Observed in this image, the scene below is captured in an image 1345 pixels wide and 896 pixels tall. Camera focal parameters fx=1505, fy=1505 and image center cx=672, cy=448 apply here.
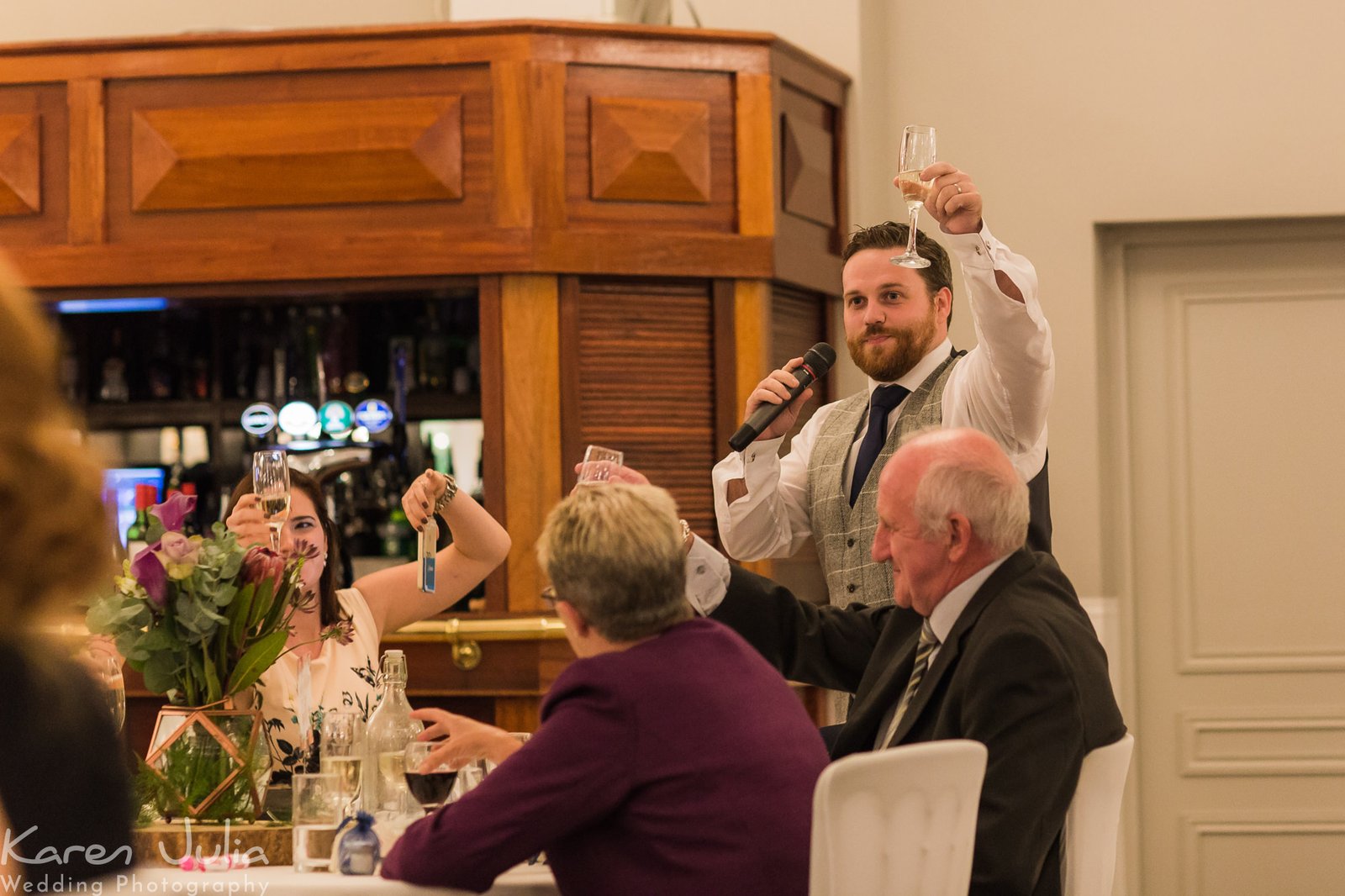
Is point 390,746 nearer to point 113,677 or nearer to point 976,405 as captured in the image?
point 113,677

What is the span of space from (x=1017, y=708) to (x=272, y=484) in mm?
1209

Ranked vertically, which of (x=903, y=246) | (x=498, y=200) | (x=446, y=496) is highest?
(x=498, y=200)

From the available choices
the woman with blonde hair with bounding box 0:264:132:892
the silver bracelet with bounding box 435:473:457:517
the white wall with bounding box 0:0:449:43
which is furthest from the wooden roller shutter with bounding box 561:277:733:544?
the woman with blonde hair with bounding box 0:264:132:892

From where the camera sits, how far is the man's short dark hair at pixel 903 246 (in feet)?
10.3

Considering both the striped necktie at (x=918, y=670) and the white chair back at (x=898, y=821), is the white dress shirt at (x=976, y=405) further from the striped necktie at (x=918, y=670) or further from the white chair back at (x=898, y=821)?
the white chair back at (x=898, y=821)

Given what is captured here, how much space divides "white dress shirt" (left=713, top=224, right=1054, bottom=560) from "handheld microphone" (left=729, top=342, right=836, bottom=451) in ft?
0.94

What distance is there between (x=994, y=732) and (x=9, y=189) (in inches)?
131

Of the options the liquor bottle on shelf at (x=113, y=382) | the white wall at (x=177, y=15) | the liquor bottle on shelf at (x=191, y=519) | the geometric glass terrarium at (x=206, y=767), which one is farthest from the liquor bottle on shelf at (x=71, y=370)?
the geometric glass terrarium at (x=206, y=767)

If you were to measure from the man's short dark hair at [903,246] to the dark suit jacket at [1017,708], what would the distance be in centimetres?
100

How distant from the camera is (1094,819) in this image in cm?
208

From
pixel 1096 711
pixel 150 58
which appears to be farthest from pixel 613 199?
pixel 1096 711

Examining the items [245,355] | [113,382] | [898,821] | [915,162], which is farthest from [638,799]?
[113,382]

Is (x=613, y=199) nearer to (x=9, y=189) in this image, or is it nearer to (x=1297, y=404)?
(x=9, y=189)

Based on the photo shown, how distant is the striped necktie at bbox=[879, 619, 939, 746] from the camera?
230 cm
